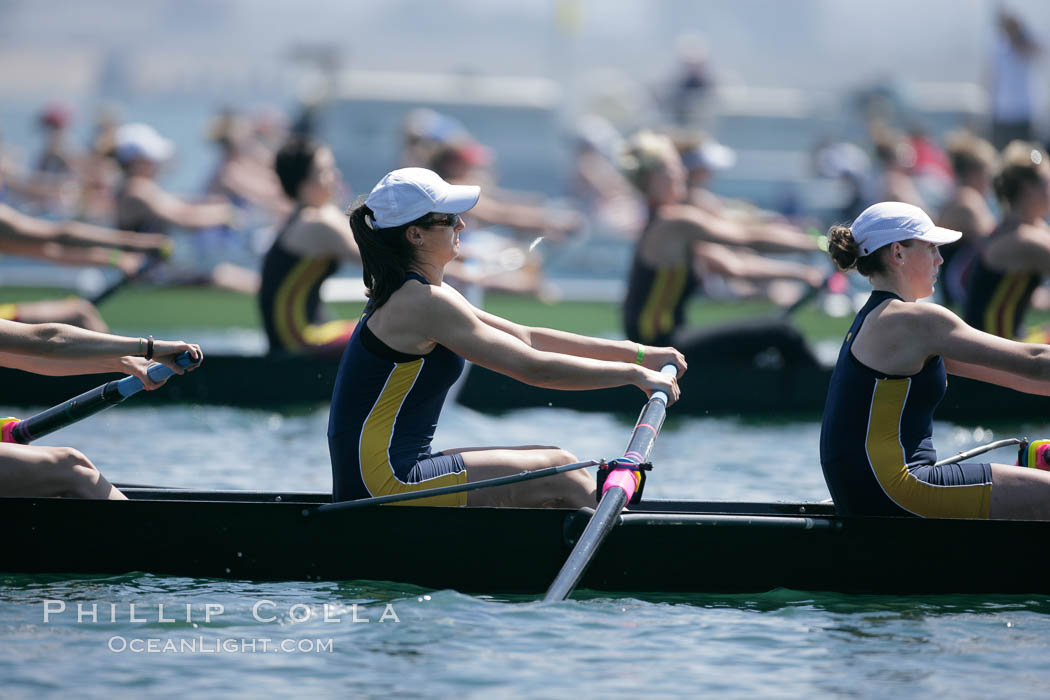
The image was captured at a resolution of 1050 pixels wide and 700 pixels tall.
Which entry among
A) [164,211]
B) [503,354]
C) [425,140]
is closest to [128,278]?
[164,211]

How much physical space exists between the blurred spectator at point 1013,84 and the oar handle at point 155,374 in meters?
14.3

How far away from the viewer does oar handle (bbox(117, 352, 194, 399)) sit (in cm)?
576

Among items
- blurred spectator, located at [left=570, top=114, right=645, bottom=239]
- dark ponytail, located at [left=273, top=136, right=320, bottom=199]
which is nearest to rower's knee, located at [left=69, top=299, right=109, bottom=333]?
dark ponytail, located at [left=273, top=136, right=320, bottom=199]

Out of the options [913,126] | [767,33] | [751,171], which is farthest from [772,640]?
[767,33]

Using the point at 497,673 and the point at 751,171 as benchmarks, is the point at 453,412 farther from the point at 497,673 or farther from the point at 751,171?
the point at 751,171

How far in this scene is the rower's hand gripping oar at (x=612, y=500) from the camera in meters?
5.06

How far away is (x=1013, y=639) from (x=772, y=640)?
0.81 metres

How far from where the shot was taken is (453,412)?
34.9 ft

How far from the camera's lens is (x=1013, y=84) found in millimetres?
18031

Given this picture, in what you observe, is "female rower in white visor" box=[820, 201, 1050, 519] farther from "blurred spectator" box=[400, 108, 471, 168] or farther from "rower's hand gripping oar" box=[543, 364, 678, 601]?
"blurred spectator" box=[400, 108, 471, 168]

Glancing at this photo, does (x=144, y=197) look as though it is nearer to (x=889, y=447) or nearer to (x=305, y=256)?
(x=305, y=256)

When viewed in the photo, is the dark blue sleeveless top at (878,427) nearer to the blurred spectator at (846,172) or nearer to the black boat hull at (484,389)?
the black boat hull at (484,389)

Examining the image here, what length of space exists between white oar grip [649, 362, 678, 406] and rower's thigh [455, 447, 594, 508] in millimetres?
437

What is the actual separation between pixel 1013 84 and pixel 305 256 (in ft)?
36.7
